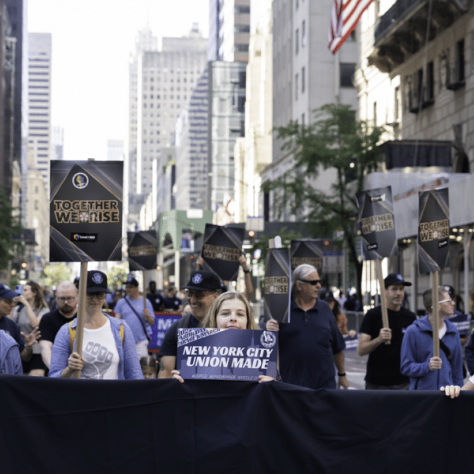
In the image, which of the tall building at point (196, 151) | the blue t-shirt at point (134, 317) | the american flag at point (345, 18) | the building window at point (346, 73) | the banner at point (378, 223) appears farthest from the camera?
the tall building at point (196, 151)

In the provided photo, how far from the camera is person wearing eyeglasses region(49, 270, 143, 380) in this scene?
641cm

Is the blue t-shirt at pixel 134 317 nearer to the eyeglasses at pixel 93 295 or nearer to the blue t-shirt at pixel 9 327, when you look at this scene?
the blue t-shirt at pixel 9 327

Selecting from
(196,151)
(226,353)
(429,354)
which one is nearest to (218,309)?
(226,353)

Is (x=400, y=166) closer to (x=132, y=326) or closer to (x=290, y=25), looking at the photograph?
(x=132, y=326)

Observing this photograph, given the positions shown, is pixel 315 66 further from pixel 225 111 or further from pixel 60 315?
pixel 225 111

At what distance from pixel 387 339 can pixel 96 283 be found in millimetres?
3065

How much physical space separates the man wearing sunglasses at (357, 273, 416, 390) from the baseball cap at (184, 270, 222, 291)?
2.20 meters

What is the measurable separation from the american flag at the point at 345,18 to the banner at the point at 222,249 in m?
18.1

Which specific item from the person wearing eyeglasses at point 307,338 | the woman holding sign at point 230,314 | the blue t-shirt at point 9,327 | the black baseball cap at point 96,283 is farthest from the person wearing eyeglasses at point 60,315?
the woman holding sign at point 230,314

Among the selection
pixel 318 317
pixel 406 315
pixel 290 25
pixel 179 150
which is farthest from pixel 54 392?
pixel 179 150

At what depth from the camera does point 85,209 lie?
6387 millimetres

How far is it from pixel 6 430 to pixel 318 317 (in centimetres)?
335

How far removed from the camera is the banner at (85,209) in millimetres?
6359

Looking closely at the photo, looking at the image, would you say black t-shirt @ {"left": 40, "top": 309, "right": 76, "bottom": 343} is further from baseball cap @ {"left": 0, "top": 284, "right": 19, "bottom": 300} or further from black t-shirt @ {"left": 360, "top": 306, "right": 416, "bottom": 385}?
black t-shirt @ {"left": 360, "top": 306, "right": 416, "bottom": 385}
